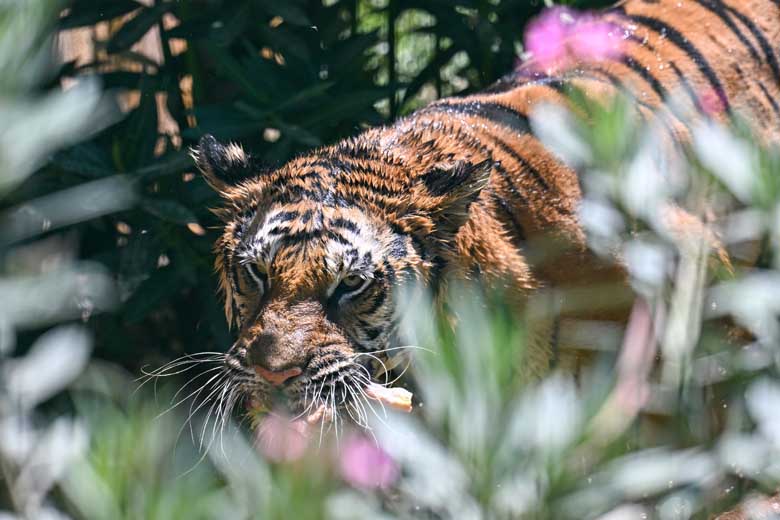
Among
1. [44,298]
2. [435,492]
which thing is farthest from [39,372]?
[435,492]

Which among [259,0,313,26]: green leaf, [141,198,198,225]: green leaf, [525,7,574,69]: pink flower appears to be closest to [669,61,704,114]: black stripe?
[525,7,574,69]: pink flower

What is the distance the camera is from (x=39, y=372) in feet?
3.17

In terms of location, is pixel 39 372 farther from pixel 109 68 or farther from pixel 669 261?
pixel 109 68

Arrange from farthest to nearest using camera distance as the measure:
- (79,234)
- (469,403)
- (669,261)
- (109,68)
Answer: (109,68), (79,234), (669,261), (469,403)

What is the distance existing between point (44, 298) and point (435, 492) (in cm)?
36

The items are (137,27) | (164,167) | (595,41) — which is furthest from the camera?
(137,27)

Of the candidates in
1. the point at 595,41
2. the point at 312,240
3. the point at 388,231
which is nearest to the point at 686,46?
the point at 595,41

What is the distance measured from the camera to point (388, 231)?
283 centimetres

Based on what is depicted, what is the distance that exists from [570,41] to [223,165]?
1336mm

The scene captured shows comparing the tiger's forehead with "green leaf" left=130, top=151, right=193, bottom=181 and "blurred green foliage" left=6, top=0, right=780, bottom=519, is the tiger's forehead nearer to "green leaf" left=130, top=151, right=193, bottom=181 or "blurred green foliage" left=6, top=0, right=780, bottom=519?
"green leaf" left=130, top=151, right=193, bottom=181

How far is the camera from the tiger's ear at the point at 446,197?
9.27ft

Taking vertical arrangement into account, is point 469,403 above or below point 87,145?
below

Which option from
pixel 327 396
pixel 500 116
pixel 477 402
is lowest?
pixel 327 396

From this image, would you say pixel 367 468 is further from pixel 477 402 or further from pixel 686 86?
pixel 686 86
